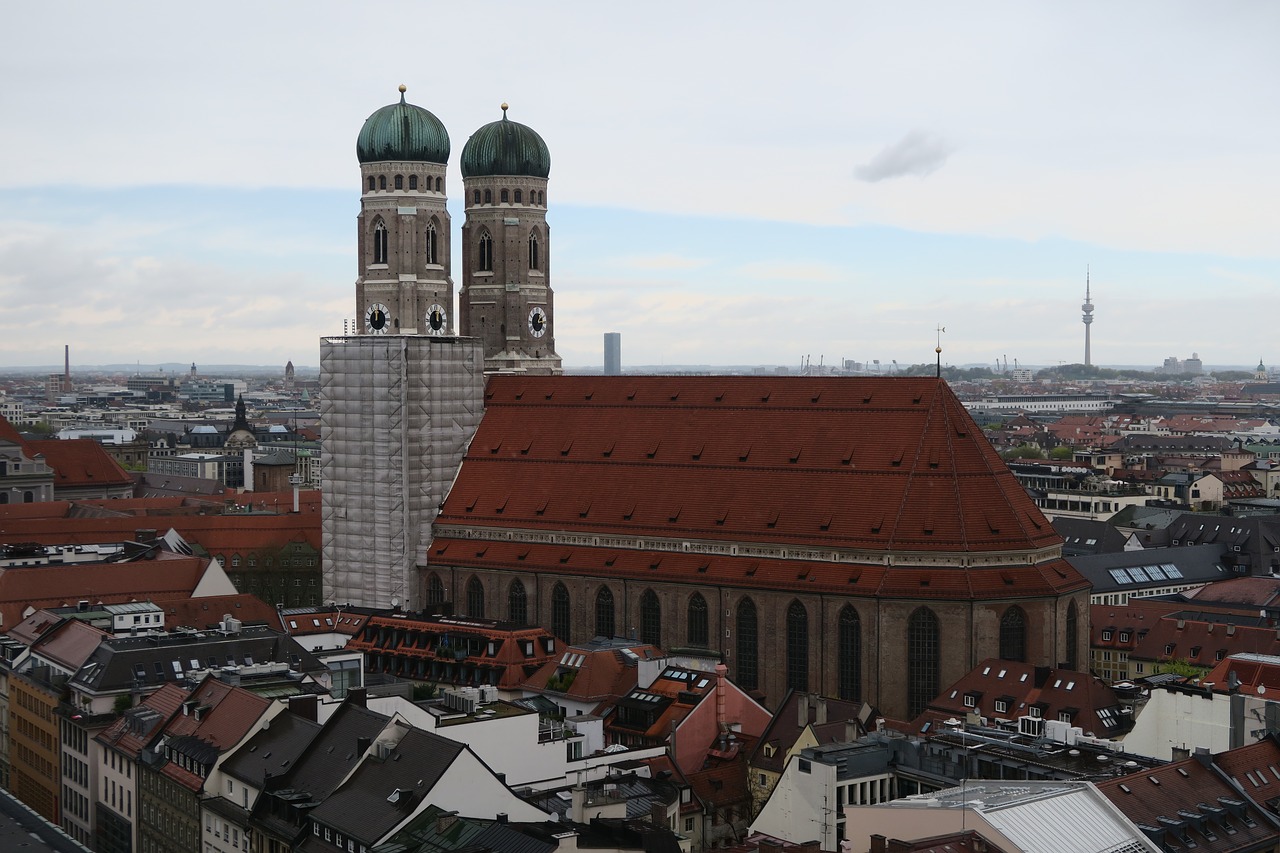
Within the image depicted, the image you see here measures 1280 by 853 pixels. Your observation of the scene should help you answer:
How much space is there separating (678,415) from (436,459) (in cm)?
1769

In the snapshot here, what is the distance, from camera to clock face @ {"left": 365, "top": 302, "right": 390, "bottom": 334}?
4786 inches

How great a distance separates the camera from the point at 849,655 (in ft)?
326

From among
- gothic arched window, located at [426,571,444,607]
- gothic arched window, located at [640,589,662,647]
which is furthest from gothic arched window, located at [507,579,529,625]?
gothic arched window, located at [640,589,662,647]

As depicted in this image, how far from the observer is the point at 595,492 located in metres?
114

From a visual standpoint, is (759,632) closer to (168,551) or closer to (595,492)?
(595,492)

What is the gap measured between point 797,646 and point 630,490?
16.7 metres

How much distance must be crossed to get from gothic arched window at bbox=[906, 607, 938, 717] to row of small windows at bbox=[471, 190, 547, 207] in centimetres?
4814

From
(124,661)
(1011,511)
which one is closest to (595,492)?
(1011,511)

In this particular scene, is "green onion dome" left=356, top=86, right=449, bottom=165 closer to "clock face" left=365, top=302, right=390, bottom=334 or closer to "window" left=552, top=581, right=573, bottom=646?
"clock face" left=365, top=302, right=390, bottom=334

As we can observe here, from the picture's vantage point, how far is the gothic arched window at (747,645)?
338 ft

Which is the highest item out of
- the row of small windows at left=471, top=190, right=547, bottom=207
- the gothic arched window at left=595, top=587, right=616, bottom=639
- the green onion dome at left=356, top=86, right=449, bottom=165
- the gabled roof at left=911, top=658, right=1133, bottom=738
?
the green onion dome at left=356, top=86, right=449, bottom=165

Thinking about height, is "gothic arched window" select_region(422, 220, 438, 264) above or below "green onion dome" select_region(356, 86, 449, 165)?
below

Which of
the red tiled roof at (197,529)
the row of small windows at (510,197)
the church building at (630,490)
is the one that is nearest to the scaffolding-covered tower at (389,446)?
the church building at (630,490)

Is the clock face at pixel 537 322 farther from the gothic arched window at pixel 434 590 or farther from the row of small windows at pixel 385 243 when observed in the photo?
the gothic arched window at pixel 434 590
